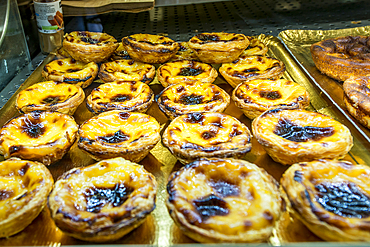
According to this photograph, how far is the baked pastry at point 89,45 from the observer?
4.43m

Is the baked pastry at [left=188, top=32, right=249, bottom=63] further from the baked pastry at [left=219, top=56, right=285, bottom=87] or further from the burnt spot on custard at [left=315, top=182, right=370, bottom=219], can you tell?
the burnt spot on custard at [left=315, top=182, right=370, bottom=219]

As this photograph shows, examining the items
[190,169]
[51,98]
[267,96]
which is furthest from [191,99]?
[51,98]

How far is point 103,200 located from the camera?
93.7 inches

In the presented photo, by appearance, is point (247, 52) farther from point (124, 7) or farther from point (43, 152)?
point (43, 152)

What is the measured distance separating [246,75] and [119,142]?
2.03 meters

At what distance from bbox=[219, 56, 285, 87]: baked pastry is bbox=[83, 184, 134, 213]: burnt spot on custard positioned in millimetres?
2381

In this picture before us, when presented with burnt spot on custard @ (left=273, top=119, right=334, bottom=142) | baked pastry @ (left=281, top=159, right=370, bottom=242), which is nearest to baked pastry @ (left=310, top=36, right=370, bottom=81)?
burnt spot on custard @ (left=273, top=119, right=334, bottom=142)

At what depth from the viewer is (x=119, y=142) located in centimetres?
301

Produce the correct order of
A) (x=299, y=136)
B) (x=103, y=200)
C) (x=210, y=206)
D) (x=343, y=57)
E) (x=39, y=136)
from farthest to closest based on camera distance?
(x=343, y=57) < (x=39, y=136) < (x=299, y=136) < (x=103, y=200) < (x=210, y=206)

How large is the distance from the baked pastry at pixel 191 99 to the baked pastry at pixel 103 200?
1.07 meters

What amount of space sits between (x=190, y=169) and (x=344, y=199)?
45.6 inches

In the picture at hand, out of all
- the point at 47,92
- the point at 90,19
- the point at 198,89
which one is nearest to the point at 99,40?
the point at 90,19

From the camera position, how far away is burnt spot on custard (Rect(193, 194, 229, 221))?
2160 millimetres

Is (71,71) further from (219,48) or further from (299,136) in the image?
(299,136)
